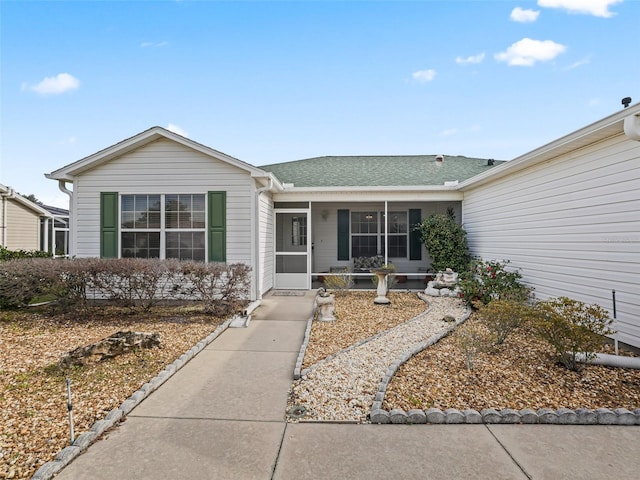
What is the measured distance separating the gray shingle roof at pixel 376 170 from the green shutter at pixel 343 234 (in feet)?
3.95

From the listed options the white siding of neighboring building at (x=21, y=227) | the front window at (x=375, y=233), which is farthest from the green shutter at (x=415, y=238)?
the white siding of neighboring building at (x=21, y=227)

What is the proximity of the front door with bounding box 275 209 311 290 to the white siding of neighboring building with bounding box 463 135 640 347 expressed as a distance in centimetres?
532

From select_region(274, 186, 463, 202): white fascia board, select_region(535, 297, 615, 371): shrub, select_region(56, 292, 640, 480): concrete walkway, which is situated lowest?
select_region(56, 292, 640, 480): concrete walkway

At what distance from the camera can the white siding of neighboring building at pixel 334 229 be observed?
38.6 ft

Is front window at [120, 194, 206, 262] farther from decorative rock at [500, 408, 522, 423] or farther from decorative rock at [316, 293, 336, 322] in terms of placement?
decorative rock at [500, 408, 522, 423]

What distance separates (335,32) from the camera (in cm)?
1041

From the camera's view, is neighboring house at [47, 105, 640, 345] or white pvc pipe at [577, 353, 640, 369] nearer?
white pvc pipe at [577, 353, 640, 369]

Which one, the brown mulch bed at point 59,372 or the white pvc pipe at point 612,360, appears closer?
the brown mulch bed at point 59,372

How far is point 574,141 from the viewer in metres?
5.35

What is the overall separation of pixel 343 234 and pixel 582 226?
23.1 feet

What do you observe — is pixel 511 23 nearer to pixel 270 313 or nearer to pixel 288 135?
pixel 270 313

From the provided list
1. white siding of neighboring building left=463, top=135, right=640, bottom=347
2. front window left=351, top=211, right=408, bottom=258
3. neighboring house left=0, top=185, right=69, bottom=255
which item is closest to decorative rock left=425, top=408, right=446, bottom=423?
white siding of neighboring building left=463, top=135, right=640, bottom=347

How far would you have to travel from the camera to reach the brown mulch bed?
Result: 9.01 ft

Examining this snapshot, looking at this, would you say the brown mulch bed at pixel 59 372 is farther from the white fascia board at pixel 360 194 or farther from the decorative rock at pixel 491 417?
the white fascia board at pixel 360 194
